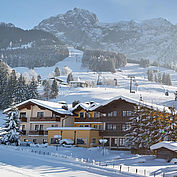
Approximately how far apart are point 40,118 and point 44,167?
1239 inches

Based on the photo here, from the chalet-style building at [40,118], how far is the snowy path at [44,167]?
871 inches

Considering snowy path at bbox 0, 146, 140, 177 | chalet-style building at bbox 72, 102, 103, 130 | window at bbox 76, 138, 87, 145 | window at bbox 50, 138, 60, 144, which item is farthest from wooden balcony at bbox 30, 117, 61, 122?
snowy path at bbox 0, 146, 140, 177

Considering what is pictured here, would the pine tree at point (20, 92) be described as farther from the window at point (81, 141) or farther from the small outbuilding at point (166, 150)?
the small outbuilding at point (166, 150)

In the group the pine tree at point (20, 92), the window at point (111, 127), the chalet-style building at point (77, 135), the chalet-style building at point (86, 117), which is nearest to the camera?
the chalet-style building at point (77, 135)

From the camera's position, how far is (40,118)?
2411 inches

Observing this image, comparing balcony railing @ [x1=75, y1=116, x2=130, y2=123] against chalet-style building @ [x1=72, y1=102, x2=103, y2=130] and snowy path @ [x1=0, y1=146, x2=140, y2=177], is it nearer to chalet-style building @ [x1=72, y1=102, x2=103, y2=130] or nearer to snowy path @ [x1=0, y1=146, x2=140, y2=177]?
chalet-style building @ [x1=72, y1=102, x2=103, y2=130]

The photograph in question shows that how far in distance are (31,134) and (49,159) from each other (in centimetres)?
2652

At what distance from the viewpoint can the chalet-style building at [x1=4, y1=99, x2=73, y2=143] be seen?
59.7 m

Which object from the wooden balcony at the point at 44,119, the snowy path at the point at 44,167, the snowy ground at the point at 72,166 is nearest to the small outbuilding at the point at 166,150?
the snowy ground at the point at 72,166

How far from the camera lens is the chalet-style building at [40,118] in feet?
196

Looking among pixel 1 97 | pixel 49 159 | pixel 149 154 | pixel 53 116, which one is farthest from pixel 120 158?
pixel 1 97

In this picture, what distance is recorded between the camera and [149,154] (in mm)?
44906

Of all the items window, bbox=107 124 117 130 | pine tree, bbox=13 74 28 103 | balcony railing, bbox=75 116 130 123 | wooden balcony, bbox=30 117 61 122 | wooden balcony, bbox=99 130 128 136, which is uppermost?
pine tree, bbox=13 74 28 103

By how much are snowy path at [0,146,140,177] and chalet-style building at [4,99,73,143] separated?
2211 centimetres
